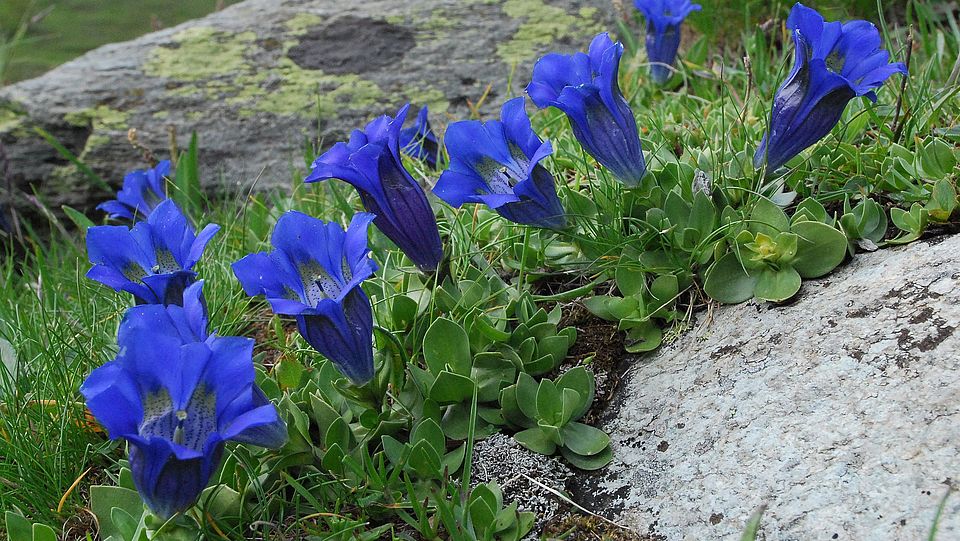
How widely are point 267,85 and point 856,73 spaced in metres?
2.83

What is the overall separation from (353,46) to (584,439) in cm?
293

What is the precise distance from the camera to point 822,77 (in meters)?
1.81

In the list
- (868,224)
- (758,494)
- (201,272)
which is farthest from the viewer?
(201,272)

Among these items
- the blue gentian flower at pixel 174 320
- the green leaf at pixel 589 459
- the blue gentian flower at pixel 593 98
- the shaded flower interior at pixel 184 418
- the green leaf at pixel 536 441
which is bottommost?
the green leaf at pixel 589 459

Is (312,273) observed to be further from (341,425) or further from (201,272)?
(201,272)

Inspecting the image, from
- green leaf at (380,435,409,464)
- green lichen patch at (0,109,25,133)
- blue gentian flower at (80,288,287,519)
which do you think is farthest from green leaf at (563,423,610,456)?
green lichen patch at (0,109,25,133)

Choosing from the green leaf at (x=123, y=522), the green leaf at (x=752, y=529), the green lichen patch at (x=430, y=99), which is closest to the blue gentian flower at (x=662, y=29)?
the green lichen patch at (x=430, y=99)

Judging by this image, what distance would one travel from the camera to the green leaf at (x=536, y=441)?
5.59 feet

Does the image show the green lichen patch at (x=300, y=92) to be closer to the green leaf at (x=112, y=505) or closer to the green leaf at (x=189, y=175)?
the green leaf at (x=189, y=175)

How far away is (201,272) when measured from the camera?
7.94 ft

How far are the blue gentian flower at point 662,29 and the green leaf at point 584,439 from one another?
161 centimetres

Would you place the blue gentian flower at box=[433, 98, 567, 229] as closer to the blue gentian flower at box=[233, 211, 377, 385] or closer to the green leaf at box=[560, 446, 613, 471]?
the blue gentian flower at box=[233, 211, 377, 385]

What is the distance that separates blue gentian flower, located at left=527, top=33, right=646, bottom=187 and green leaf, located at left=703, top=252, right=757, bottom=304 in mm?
308

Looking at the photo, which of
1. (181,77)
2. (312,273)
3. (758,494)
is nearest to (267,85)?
(181,77)
